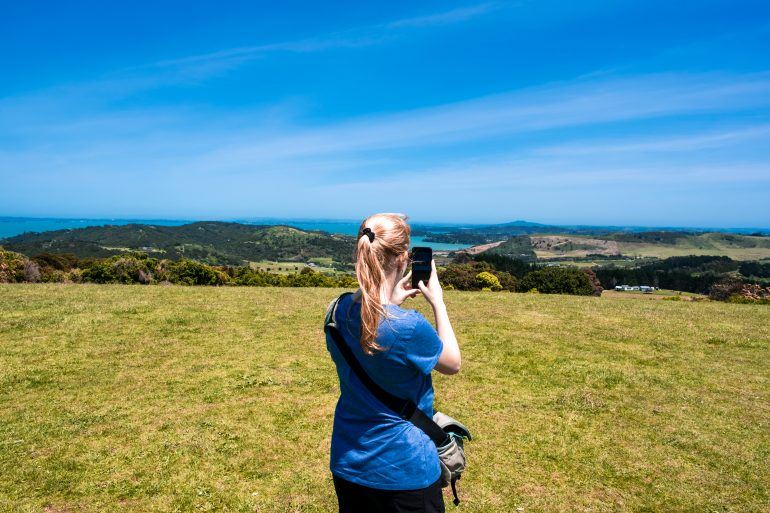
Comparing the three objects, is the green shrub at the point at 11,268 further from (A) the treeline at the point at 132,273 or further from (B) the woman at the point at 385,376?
(B) the woman at the point at 385,376

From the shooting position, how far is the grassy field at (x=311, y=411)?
224 inches

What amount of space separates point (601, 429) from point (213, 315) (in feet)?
39.7

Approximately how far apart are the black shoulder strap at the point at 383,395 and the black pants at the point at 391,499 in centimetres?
33

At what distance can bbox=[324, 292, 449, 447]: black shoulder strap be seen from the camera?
2.60 m

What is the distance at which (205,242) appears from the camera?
144 meters

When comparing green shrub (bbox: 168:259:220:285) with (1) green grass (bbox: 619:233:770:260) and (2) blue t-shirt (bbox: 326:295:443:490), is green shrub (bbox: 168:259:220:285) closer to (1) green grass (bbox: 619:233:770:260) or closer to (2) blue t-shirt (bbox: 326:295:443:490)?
(2) blue t-shirt (bbox: 326:295:443:490)

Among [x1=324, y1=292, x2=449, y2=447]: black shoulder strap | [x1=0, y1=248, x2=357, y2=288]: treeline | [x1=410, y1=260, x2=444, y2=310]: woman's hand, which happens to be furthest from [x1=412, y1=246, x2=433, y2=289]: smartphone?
[x1=0, y1=248, x2=357, y2=288]: treeline

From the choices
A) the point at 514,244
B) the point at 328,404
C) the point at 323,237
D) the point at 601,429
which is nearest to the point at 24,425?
the point at 328,404

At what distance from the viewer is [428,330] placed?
Result: 2.52m

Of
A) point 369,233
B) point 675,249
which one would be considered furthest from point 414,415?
point 675,249

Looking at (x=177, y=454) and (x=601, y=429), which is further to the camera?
(x=601, y=429)

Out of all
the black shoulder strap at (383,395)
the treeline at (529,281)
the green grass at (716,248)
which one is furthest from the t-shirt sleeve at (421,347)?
the green grass at (716,248)

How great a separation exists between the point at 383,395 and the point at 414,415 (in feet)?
0.89

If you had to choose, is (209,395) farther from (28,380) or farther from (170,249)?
(170,249)
